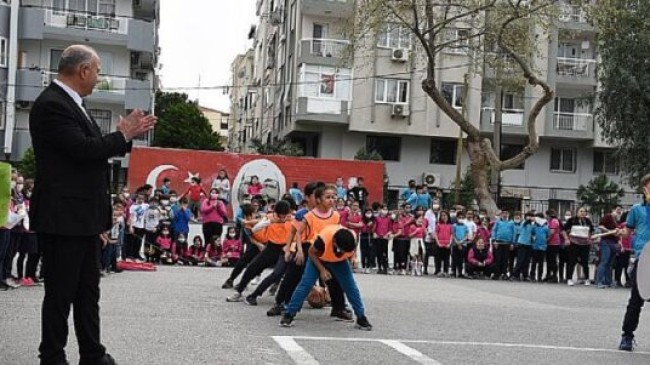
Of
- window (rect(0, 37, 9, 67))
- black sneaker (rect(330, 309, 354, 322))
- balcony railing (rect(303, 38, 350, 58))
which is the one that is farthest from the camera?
balcony railing (rect(303, 38, 350, 58))

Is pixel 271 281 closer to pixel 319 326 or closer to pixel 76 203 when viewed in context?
pixel 319 326

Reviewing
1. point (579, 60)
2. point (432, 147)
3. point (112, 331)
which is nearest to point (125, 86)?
point (432, 147)

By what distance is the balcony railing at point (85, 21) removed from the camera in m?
42.9

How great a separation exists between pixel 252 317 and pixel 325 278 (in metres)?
1.33

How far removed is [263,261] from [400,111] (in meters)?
33.1

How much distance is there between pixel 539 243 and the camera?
23.4 metres

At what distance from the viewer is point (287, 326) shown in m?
10.7

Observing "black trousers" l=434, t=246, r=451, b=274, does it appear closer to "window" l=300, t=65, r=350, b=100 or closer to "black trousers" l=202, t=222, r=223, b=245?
"black trousers" l=202, t=222, r=223, b=245

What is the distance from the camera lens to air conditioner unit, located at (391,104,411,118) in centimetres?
4578

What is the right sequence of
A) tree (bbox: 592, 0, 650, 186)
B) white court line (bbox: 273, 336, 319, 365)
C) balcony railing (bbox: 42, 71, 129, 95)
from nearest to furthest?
white court line (bbox: 273, 336, 319, 365) < tree (bbox: 592, 0, 650, 186) < balcony railing (bbox: 42, 71, 129, 95)

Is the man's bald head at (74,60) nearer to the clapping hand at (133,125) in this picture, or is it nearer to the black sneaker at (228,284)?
the clapping hand at (133,125)

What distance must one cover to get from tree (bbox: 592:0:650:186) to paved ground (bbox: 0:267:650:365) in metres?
15.3

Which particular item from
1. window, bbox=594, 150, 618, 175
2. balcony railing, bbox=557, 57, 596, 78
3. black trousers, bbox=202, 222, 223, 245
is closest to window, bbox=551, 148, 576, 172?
window, bbox=594, 150, 618, 175

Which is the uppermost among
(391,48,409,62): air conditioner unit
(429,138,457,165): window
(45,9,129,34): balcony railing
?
(45,9,129,34): balcony railing
